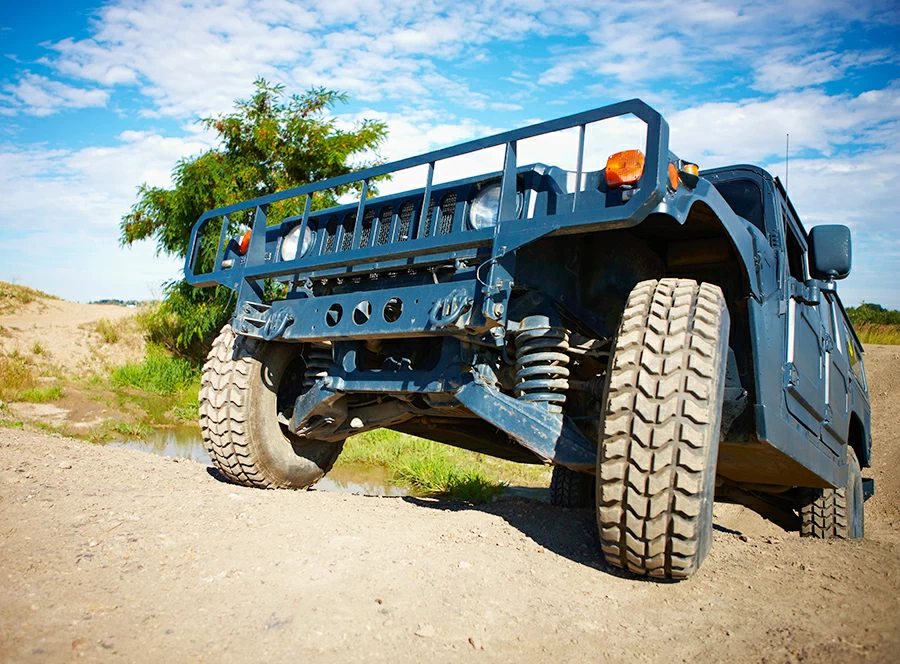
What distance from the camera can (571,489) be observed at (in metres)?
5.45

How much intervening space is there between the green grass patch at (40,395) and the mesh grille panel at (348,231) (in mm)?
8239

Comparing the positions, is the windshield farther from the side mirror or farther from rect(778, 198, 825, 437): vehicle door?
the side mirror

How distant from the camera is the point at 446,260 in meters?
3.68

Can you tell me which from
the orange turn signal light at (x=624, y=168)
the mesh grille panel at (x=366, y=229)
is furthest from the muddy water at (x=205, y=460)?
the orange turn signal light at (x=624, y=168)

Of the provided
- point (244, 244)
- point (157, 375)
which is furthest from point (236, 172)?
point (244, 244)

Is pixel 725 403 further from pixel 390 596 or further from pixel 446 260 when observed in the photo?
pixel 390 596

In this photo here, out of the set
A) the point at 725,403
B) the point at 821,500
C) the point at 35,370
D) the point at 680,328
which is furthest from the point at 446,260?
the point at 35,370

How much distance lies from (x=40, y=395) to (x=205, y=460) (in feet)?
13.1

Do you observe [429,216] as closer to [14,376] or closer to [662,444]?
[662,444]

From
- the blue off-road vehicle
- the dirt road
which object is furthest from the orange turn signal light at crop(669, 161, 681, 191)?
the dirt road

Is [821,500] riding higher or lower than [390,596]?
higher

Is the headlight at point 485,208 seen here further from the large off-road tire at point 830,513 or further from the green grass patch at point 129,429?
the green grass patch at point 129,429

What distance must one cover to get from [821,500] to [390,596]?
3420mm

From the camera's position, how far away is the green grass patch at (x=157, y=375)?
12.5 meters
